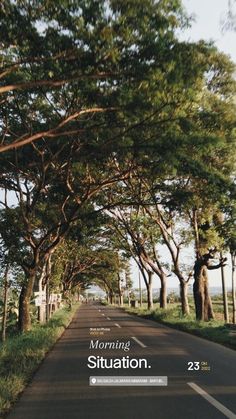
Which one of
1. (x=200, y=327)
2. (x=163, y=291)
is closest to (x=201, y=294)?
(x=200, y=327)

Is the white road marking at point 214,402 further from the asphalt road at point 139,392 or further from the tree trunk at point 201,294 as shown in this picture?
the tree trunk at point 201,294

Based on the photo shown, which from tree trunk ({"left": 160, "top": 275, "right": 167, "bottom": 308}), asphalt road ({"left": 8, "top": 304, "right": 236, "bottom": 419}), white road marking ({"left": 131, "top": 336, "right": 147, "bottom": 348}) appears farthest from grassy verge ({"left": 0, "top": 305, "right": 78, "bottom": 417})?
tree trunk ({"left": 160, "top": 275, "right": 167, "bottom": 308})

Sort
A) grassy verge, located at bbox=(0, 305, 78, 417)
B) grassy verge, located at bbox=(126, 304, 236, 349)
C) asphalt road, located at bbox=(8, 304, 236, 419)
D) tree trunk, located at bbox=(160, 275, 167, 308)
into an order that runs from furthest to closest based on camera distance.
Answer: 1. tree trunk, located at bbox=(160, 275, 167, 308)
2. grassy verge, located at bbox=(126, 304, 236, 349)
3. grassy verge, located at bbox=(0, 305, 78, 417)
4. asphalt road, located at bbox=(8, 304, 236, 419)

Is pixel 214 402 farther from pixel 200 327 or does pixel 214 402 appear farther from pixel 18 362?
pixel 200 327

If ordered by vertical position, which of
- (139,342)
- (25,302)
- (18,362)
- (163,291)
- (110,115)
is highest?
(110,115)

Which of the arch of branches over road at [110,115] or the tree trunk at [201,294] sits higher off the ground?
the arch of branches over road at [110,115]

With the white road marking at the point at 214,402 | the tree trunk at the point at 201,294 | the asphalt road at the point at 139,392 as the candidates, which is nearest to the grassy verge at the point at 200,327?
the tree trunk at the point at 201,294

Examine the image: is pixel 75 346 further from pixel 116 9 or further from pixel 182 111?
pixel 116 9

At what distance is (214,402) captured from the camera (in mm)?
7617

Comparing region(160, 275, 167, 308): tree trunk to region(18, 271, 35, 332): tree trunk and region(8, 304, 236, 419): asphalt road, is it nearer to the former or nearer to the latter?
region(18, 271, 35, 332): tree trunk

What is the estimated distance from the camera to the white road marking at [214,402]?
22.6 ft

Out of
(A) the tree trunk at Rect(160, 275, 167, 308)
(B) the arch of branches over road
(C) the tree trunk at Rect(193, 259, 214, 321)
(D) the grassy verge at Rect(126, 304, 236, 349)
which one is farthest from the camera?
(A) the tree trunk at Rect(160, 275, 167, 308)

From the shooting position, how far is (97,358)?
42.4 ft

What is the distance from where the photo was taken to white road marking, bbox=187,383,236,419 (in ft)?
22.6
